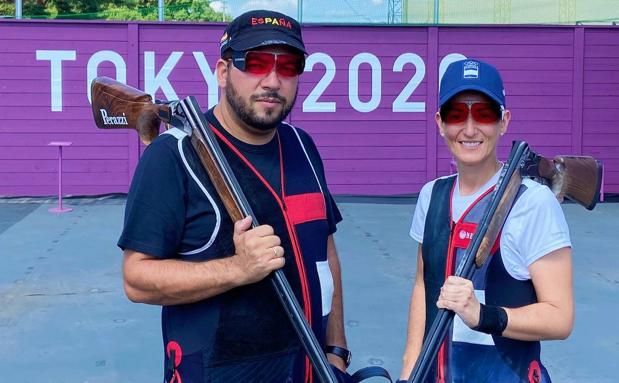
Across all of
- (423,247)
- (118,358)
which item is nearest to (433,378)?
(423,247)

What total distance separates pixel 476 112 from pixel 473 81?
3.0 inches

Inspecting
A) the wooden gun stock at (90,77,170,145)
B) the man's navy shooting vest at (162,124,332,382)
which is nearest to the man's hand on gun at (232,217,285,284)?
the man's navy shooting vest at (162,124,332,382)

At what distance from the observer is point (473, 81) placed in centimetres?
180

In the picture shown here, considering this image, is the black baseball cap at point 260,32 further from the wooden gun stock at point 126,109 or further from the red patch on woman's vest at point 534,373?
the red patch on woman's vest at point 534,373

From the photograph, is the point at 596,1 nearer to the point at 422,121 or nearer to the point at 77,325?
the point at 422,121

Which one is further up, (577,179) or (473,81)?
(473,81)

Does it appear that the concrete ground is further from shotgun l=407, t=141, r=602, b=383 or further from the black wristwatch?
shotgun l=407, t=141, r=602, b=383

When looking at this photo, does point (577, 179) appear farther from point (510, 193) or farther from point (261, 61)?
point (261, 61)

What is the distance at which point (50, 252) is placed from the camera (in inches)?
258

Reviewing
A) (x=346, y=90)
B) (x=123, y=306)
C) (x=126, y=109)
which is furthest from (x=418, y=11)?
(x=126, y=109)

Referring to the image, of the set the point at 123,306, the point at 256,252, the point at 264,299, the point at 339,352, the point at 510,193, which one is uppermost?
the point at 510,193

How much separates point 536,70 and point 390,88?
204cm

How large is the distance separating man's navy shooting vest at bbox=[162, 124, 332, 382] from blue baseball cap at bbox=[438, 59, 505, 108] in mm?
424

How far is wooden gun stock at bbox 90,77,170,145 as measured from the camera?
80.4 inches
